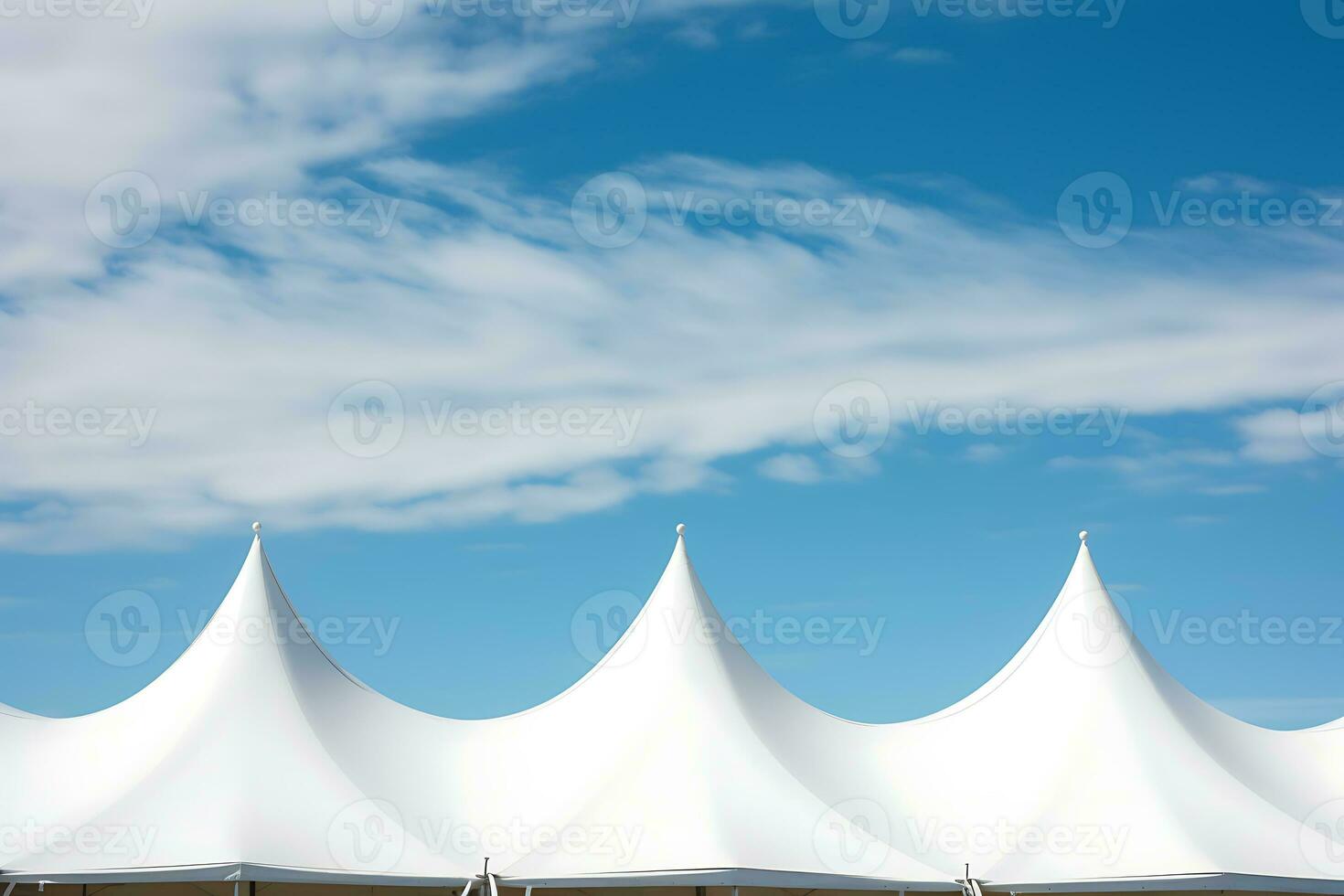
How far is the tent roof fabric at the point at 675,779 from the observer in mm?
14422

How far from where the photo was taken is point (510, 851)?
51.4 feet

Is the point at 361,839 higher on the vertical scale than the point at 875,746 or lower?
lower

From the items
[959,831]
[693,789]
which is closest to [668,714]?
[693,789]

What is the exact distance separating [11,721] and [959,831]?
10.9 meters

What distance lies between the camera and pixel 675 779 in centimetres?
1538

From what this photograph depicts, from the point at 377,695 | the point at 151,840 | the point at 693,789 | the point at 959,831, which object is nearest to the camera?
the point at 151,840

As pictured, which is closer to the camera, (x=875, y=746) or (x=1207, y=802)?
(x=1207, y=802)

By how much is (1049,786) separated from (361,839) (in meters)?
7.49

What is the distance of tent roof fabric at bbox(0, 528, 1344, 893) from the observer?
568 inches

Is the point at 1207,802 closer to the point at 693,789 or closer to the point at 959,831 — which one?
the point at 959,831

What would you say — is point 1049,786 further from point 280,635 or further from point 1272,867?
point 280,635

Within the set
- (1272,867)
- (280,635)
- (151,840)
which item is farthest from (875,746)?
(151,840)

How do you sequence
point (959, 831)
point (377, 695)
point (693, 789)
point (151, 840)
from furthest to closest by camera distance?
point (377, 695) → point (959, 831) → point (693, 789) → point (151, 840)

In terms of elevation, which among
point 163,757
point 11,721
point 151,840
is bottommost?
point 151,840
